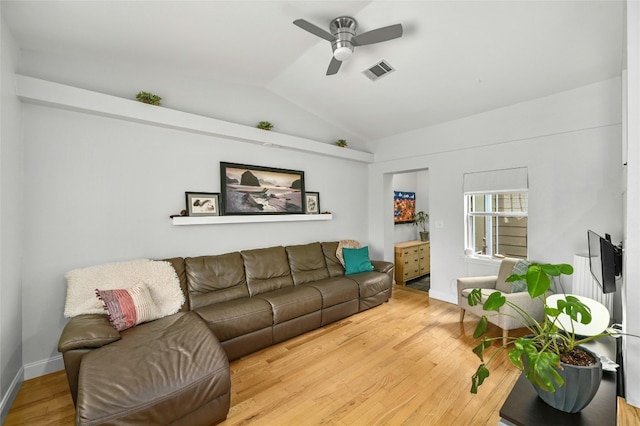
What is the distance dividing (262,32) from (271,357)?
10.4 feet

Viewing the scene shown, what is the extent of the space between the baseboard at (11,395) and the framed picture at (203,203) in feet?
6.19

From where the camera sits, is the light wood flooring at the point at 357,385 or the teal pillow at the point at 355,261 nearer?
the light wood flooring at the point at 357,385

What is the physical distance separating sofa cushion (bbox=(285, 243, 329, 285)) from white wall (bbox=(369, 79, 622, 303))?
1868mm

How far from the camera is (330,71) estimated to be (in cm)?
271

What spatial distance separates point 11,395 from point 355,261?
3.64m

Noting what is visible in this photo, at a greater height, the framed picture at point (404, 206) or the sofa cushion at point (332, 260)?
the framed picture at point (404, 206)

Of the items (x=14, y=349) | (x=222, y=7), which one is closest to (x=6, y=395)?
(x=14, y=349)

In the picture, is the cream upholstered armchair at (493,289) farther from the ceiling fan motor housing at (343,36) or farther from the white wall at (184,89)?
the white wall at (184,89)

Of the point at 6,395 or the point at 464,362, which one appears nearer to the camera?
the point at 6,395

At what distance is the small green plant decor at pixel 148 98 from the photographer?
2.78 m

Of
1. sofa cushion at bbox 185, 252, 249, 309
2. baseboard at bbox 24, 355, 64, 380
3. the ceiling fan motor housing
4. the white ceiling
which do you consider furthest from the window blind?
baseboard at bbox 24, 355, 64, 380

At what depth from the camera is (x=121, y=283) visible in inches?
97.8

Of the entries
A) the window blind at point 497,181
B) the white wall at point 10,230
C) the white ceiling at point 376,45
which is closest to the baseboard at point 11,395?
the white wall at point 10,230

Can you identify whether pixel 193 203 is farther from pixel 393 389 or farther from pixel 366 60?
pixel 393 389
